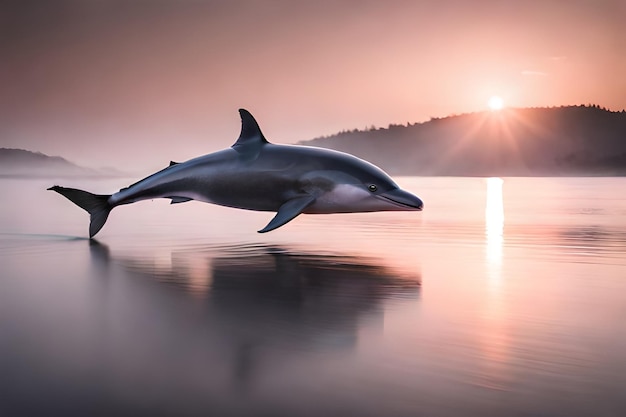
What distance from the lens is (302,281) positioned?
677cm

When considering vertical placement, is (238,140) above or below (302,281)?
above

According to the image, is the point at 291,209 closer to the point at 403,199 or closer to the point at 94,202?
the point at 403,199

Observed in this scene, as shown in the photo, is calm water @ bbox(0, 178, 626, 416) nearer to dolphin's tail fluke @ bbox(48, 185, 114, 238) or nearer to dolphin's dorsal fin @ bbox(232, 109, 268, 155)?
dolphin's tail fluke @ bbox(48, 185, 114, 238)

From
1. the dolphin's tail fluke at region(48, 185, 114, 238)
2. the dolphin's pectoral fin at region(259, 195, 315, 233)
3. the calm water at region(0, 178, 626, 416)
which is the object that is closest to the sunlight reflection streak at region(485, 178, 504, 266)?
the calm water at region(0, 178, 626, 416)

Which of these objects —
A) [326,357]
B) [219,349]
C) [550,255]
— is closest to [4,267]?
[219,349]

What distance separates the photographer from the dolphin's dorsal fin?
35.0 ft

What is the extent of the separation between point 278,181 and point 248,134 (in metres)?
1.26

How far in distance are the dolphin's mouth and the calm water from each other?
25.4 inches

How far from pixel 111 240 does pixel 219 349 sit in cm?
714

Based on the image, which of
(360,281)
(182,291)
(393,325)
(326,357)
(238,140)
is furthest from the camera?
(238,140)

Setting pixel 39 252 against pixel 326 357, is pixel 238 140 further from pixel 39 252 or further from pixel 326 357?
pixel 326 357

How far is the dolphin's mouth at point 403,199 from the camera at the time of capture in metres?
9.65

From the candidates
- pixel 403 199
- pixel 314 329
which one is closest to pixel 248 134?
pixel 403 199

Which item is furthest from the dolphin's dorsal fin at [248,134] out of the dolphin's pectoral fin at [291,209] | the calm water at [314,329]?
the calm water at [314,329]
